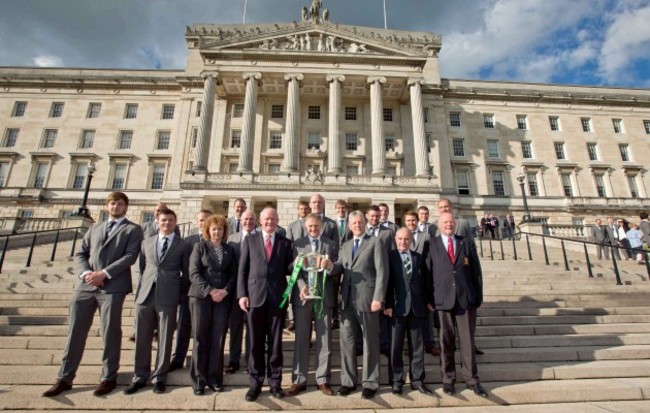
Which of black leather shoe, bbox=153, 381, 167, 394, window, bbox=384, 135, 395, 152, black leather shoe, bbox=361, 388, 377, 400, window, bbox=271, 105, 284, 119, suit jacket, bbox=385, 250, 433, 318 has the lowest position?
black leather shoe, bbox=361, 388, 377, 400

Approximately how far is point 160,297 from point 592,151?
136 ft

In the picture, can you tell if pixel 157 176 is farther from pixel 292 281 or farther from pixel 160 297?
pixel 292 281

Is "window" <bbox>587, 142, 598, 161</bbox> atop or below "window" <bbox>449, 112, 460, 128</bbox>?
below

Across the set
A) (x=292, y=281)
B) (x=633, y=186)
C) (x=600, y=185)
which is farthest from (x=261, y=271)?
(x=633, y=186)

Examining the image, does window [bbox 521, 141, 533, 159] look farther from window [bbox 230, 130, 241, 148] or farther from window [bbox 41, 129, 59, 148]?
window [bbox 41, 129, 59, 148]

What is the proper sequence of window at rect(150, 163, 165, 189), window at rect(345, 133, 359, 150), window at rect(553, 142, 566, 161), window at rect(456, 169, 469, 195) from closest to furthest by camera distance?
window at rect(150, 163, 165, 189) < window at rect(456, 169, 469, 195) < window at rect(345, 133, 359, 150) < window at rect(553, 142, 566, 161)

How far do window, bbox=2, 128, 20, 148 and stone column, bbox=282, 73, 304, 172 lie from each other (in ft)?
87.3

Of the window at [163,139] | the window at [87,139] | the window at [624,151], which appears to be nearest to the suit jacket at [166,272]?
the window at [163,139]

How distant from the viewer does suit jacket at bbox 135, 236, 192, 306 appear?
4578 mm

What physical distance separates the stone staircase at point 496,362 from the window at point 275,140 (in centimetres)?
2231

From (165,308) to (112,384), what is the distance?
112 cm

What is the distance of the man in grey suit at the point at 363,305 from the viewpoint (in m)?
4.35

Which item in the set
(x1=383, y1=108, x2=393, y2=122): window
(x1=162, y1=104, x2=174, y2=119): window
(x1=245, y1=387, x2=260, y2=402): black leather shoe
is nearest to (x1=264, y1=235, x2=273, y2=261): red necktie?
(x1=245, y1=387, x2=260, y2=402): black leather shoe

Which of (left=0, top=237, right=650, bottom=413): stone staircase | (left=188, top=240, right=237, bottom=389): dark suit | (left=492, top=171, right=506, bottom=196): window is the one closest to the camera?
(left=0, top=237, right=650, bottom=413): stone staircase
